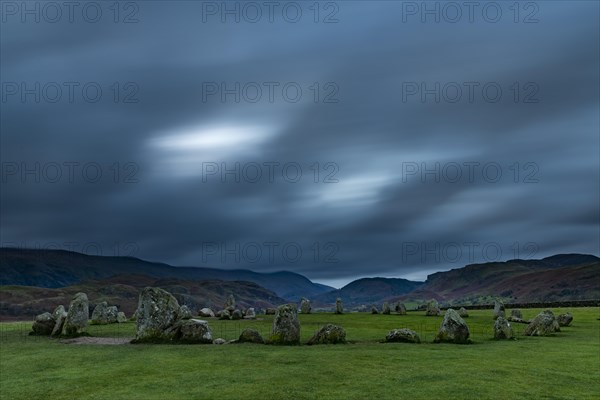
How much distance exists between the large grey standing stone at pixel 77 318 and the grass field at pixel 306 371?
555 centimetres

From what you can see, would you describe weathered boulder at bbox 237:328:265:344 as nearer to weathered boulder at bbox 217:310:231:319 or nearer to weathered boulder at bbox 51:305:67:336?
weathered boulder at bbox 51:305:67:336

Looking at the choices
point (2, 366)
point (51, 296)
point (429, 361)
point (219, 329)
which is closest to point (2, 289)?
point (51, 296)

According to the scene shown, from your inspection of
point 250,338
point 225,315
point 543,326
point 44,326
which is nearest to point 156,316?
point 250,338

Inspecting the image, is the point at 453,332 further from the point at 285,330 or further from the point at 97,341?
the point at 97,341

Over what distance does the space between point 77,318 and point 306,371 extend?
24.0 m

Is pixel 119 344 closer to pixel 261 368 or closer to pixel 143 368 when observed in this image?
pixel 143 368

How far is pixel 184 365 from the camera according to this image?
24.1 meters

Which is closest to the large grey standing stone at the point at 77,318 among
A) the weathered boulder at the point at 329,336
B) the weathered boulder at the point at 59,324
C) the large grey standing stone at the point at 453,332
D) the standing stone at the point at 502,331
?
the weathered boulder at the point at 59,324

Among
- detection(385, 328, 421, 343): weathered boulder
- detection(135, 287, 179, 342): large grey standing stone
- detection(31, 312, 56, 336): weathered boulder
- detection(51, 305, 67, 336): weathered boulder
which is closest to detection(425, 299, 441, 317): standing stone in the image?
detection(385, 328, 421, 343): weathered boulder

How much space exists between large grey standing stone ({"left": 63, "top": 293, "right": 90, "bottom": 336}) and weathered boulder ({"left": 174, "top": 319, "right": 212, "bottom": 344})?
378 inches

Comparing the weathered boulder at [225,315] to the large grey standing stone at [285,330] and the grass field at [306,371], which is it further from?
the large grey standing stone at [285,330]

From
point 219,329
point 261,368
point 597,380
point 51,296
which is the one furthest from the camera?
point 51,296

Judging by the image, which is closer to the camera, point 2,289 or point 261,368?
point 261,368

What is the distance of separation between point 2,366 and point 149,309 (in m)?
10.1
